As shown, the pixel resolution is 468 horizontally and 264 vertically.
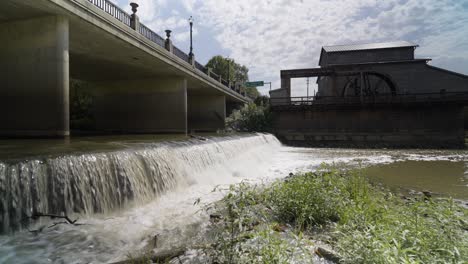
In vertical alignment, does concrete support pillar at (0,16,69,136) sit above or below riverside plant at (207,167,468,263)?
above

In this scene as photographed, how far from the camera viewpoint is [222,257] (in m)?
2.48

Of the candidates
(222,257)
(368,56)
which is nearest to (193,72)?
(222,257)

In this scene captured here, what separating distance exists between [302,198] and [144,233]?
2577mm

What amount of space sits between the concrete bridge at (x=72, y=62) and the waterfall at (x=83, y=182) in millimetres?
5566

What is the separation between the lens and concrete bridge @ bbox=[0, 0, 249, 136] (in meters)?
8.88

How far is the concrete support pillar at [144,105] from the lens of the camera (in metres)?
18.2

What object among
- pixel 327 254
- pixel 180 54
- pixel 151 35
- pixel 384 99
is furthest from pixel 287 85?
pixel 327 254

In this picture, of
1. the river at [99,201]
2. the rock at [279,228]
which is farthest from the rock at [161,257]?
the rock at [279,228]

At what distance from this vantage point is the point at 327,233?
125 inches

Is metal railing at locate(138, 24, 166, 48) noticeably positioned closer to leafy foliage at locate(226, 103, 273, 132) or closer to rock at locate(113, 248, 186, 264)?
rock at locate(113, 248, 186, 264)

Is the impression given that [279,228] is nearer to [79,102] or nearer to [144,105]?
[144,105]

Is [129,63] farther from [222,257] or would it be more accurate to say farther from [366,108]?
[366,108]

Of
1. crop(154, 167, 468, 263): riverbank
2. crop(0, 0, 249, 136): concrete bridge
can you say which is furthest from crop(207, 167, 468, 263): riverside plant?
crop(0, 0, 249, 136): concrete bridge

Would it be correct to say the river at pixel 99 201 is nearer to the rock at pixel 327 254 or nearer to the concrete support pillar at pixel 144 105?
the rock at pixel 327 254
